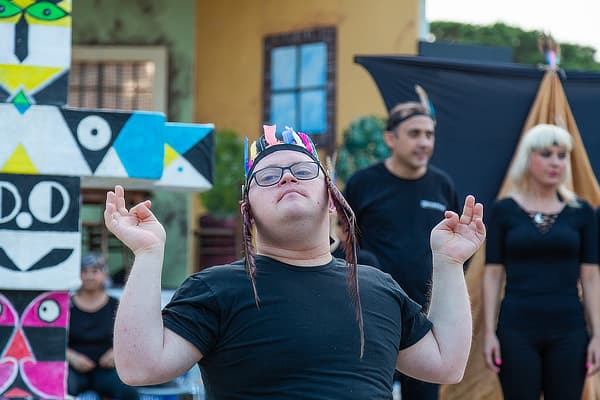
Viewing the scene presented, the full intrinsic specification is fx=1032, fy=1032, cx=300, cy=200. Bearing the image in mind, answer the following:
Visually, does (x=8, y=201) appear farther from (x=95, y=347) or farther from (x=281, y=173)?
(x=95, y=347)

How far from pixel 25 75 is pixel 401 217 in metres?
2.00

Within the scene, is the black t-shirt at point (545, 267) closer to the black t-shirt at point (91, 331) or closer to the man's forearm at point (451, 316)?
the man's forearm at point (451, 316)

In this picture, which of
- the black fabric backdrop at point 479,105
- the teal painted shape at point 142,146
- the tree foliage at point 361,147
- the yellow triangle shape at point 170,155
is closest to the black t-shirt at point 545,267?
the black fabric backdrop at point 479,105

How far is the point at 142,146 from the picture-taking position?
352 centimetres

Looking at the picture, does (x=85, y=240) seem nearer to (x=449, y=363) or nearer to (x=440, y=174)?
(x=440, y=174)

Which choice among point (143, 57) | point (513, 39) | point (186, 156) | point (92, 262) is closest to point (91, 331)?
point (92, 262)

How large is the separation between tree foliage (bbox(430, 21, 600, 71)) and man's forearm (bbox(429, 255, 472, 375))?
23100 millimetres

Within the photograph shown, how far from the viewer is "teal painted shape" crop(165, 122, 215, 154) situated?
3.73 meters

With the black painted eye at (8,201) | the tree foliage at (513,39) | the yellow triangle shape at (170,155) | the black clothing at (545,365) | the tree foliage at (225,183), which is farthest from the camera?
the tree foliage at (513,39)

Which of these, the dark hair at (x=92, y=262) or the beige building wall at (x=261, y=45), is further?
the beige building wall at (x=261, y=45)

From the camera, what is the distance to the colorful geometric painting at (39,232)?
11.0 ft

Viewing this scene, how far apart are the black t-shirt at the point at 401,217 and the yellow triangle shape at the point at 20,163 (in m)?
1.81

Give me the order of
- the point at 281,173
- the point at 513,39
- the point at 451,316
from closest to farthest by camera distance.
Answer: the point at 281,173
the point at 451,316
the point at 513,39

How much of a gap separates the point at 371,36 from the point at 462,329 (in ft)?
31.1
